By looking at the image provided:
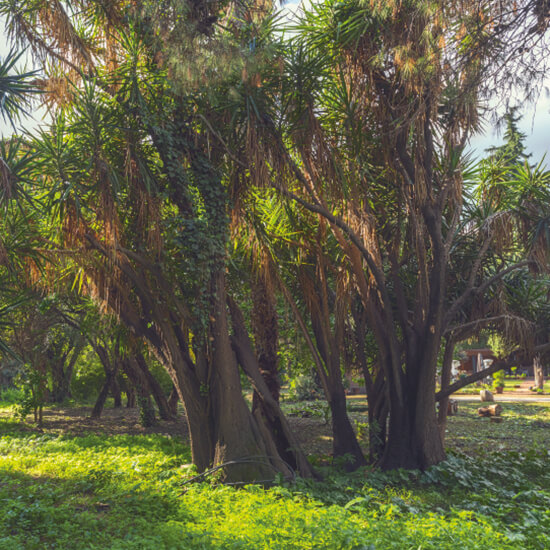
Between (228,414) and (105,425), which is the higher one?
(228,414)

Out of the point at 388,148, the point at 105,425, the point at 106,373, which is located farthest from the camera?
the point at 106,373

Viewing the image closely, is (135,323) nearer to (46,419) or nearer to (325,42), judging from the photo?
(325,42)

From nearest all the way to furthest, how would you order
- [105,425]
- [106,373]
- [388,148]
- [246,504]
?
1. [246,504]
2. [388,148]
3. [105,425]
4. [106,373]

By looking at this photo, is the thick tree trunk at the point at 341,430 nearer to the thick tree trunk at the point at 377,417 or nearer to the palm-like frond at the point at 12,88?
the thick tree trunk at the point at 377,417

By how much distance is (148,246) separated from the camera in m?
7.04

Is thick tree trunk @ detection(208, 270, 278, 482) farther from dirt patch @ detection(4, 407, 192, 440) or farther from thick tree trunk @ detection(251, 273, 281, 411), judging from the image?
dirt patch @ detection(4, 407, 192, 440)

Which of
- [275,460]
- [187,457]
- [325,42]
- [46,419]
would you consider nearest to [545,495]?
[275,460]

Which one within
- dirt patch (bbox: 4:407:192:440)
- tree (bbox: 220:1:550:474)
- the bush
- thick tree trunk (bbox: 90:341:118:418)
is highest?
tree (bbox: 220:1:550:474)

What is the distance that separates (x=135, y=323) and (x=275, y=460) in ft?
8.68

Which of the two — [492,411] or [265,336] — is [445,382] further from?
[492,411]

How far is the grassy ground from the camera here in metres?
3.90

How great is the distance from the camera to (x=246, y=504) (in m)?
5.18

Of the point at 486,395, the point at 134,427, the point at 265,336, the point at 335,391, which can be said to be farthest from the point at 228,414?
the point at 486,395

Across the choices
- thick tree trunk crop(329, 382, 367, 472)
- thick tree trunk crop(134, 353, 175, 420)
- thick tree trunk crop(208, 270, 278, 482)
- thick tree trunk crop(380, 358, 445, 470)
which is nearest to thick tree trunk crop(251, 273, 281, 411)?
thick tree trunk crop(329, 382, 367, 472)
